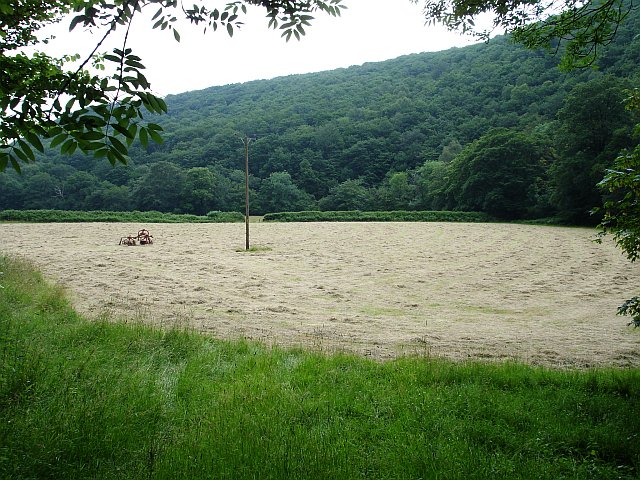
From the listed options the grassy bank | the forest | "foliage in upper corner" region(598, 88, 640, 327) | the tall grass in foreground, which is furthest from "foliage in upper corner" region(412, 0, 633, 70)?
the grassy bank

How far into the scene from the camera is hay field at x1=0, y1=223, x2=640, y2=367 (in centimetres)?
812

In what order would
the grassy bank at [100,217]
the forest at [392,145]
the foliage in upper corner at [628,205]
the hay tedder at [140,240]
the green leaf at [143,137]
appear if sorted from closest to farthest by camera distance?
the green leaf at [143,137] → the foliage in upper corner at [628,205] → the hay tedder at [140,240] → the forest at [392,145] → the grassy bank at [100,217]

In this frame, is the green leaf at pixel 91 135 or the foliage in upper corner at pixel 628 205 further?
the foliage in upper corner at pixel 628 205

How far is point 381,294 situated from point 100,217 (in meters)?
47.2

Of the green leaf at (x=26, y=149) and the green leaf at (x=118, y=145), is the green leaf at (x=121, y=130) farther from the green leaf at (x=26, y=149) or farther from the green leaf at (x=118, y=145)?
the green leaf at (x=26, y=149)

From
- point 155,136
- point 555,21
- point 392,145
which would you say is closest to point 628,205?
point 555,21

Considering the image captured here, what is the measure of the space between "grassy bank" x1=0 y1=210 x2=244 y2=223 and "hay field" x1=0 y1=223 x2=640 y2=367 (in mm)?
23284

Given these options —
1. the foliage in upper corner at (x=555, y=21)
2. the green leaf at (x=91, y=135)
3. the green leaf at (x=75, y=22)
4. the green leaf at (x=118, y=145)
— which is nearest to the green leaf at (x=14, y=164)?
the green leaf at (x=91, y=135)

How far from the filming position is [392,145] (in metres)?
97.6

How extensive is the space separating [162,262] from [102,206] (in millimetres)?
58757

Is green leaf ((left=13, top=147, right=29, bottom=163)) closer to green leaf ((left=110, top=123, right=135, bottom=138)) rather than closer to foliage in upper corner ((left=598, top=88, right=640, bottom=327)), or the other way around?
green leaf ((left=110, top=123, right=135, bottom=138))

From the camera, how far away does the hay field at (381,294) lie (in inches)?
320

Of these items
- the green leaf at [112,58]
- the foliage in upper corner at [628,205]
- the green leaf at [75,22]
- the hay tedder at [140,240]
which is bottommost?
the hay tedder at [140,240]

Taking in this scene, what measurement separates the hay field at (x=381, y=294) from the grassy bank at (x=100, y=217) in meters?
23.3
